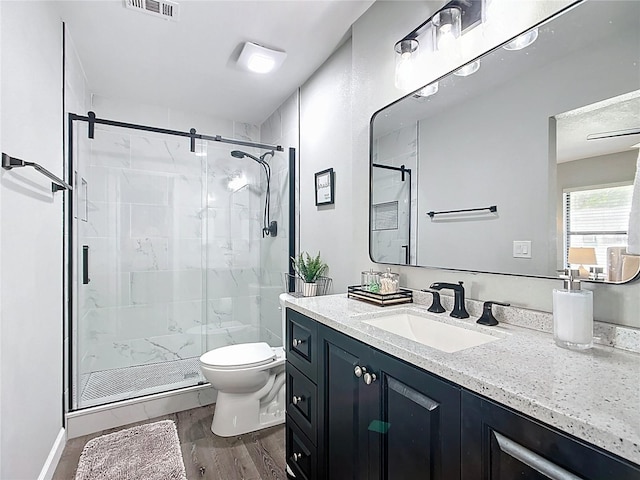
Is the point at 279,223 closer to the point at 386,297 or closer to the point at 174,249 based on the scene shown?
the point at 174,249

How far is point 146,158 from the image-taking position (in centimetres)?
304

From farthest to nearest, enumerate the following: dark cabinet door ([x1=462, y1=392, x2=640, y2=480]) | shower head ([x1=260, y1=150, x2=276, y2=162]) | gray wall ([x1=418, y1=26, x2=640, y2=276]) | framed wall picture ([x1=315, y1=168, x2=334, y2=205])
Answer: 1. shower head ([x1=260, y1=150, x2=276, y2=162])
2. framed wall picture ([x1=315, y1=168, x2=334, y2=205])
3. gray wall ([x1=418, y1=26, x2=640, y2=276])
4. dark cabinet door ([x1=462, y1=392, x2=640, y2=480])

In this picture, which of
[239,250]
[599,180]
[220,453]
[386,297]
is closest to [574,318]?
[599,180]

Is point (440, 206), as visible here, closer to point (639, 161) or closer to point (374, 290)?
point (374, 290)

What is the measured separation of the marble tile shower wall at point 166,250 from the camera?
2861 millimetres

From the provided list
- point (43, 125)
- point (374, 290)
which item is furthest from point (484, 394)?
point (43, 125)

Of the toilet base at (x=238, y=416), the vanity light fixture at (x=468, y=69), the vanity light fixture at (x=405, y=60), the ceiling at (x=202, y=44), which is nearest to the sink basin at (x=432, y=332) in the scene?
the vanity light fixture at (x=468, y=69)

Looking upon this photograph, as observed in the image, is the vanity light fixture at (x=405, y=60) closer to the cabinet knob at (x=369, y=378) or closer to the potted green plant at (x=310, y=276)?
the potted green plant at (x=310, y=276)

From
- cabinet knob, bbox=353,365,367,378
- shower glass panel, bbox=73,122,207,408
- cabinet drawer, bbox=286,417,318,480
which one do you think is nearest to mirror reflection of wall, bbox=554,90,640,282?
cabinet knob, bbox=353,365,367,378

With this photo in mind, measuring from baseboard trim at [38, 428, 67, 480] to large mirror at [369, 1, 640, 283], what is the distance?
2.00 metres

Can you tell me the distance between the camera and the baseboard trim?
1.64 metres

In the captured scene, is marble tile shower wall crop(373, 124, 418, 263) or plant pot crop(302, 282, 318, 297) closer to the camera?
marble tile shower wall crop(373, 124, 418, 263)

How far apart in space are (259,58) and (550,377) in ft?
7.64

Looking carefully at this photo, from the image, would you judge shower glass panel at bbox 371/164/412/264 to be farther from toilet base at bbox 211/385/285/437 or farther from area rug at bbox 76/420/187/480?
area rug at bbox 76/420/187/480
